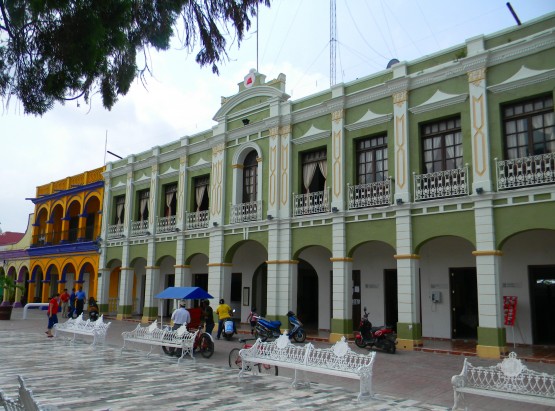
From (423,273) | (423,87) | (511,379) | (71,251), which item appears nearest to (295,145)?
(423,87)

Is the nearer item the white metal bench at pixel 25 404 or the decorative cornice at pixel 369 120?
the white metal bench at pixel 25 404

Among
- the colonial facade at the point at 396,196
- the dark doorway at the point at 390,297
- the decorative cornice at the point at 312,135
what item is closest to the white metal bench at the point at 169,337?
the colonial facade at the point at 396,196

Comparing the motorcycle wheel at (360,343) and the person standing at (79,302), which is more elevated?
Answer: the person standing at (79,302)

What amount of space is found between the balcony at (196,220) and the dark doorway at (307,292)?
451 cm

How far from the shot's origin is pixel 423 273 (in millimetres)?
16828

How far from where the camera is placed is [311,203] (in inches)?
702

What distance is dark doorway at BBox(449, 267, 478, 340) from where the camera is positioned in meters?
16.1

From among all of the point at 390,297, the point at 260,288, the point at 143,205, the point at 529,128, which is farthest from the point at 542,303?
the point at 143,205

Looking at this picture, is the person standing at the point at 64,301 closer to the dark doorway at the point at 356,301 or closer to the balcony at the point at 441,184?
the dark doorway at the point at 356,301

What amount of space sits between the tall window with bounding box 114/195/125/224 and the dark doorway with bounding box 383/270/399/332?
596 inches

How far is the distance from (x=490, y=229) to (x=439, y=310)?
13.6 feet

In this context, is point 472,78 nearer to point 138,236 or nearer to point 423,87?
point 423,87

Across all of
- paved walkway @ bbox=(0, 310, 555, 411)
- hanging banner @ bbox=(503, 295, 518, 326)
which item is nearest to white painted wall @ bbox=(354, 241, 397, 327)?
hanging banner @ bbox=(503, 295, 518, 326)

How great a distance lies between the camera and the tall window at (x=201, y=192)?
22344mm
